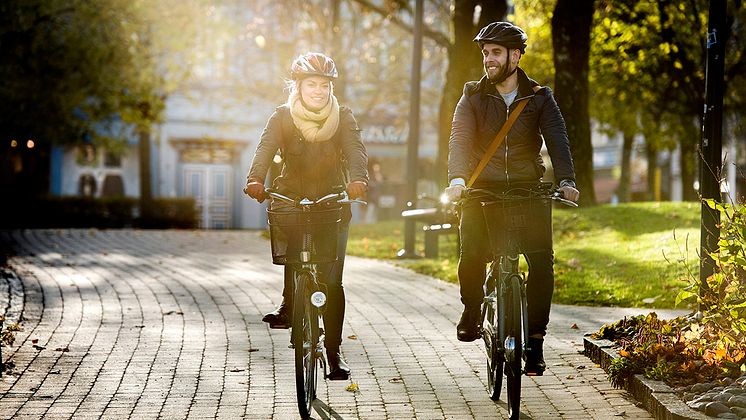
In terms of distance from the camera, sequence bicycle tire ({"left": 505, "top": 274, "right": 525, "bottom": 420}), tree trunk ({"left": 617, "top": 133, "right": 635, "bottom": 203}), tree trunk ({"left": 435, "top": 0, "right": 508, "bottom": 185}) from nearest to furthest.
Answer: bicycle tire ({"left": 505, "top": 274, "right": 525, "bottom": 420}) → tree trunk ({"left": 435, "top": 0, "right": 508, "bottom": 185}) → tree trunk ({"left": 617, "top": 133, "right": 635, "bottom": 203})

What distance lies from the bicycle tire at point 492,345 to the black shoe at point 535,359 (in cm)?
15

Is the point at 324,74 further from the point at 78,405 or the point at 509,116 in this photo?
the point at 78,405

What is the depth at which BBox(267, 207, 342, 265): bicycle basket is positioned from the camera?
6.27 m

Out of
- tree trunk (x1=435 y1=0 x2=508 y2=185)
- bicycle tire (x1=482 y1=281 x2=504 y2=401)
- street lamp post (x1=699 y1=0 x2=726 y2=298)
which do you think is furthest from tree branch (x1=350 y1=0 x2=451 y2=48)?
bicycle tire (x1=482 y1=281 x2=504 y2=401)

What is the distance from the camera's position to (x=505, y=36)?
20.5 feet

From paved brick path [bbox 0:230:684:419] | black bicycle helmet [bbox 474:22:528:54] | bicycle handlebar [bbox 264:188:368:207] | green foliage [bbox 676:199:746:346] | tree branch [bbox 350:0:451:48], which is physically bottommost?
paved brick path [bbox 0:230:684:419]

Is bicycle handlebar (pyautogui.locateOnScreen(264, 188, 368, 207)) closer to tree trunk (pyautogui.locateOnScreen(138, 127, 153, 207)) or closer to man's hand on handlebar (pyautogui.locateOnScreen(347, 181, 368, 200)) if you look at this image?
man's hand on handlebar (pyautogui.locateOnScreen(347, 181, 368, 200))

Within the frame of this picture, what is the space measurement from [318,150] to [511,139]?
1062 mm

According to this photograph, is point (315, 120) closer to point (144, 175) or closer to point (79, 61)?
point (79, 61)

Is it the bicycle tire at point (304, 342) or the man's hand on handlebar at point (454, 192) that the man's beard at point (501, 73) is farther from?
the bicycle tire at point (304, 342)

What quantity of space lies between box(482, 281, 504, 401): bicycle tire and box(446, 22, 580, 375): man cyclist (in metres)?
0.19

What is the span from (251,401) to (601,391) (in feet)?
6.57

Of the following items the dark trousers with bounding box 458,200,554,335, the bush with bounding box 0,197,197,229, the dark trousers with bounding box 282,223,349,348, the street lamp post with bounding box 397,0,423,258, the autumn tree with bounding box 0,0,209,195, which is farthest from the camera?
the bush with bounding box 0,197,197,229

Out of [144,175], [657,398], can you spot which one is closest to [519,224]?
[657,398]
